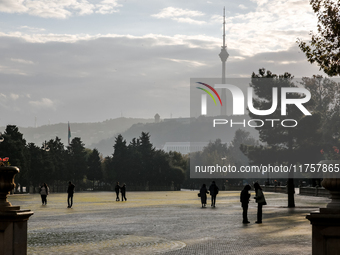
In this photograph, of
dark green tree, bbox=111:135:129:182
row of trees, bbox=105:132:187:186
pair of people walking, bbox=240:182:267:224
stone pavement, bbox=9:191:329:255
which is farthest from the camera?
row of trees, bbox=105:132:187:186

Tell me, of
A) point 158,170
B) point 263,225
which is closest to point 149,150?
point 158,170

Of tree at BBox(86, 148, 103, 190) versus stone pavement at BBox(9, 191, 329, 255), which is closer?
stone pavement at BBox(9, 191, 329, 255)

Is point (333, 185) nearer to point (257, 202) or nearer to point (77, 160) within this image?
point (257, 202)

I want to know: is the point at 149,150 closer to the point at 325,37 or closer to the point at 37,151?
the point at 37,151

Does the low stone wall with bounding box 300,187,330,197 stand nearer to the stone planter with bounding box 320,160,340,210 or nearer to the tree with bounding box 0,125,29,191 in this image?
the tree with bounding box 0,125,29,191

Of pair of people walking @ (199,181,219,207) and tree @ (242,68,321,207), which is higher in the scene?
tree @ (242,68,321,207)

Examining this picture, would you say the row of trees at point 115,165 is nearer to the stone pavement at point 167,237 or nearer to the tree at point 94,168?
the tree at point 94,168

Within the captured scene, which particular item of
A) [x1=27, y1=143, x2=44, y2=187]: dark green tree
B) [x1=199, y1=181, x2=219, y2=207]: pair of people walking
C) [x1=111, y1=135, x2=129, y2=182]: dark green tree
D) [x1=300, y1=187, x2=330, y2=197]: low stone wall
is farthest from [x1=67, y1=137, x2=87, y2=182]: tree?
[x1=199, y1=181, x2=219, y2=207]: pair of people walking

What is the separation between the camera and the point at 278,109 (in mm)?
39812

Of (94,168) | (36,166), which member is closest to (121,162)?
(94,168)

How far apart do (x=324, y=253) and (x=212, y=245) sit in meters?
6.65

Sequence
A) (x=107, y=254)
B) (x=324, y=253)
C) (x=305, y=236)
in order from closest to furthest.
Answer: (x=324, y=253) < (x=107, y=254) < (x=305, y=236)

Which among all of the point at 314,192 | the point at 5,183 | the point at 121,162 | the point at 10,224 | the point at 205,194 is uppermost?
the point at 121,162

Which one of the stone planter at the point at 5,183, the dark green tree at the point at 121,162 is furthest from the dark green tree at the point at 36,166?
the stone planter at the point at 5,183
